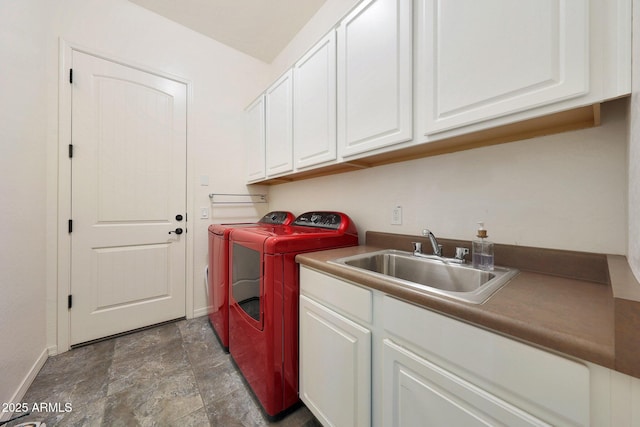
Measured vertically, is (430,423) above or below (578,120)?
below

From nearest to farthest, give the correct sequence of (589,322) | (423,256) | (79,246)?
(589,322) → (423,256) → (79,246)

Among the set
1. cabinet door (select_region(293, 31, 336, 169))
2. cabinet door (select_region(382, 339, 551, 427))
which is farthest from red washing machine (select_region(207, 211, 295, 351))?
cabinet door (select_region(382, 339, 551, 427))

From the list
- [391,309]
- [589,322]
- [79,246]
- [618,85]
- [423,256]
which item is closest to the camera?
[589,322]

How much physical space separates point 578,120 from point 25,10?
300 centimetres

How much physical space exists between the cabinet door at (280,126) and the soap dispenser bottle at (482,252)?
1322mm

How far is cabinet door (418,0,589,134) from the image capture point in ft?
2.19

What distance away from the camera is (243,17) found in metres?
2.15

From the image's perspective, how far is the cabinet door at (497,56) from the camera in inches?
26.2

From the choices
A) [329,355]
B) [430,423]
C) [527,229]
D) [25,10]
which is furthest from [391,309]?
[25,10]

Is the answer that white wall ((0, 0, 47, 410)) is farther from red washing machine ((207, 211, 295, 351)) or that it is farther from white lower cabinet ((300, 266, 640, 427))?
white lower cabinet ((300, 266, 640, 427))

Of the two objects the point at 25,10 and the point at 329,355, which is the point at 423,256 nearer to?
the point at 329,355

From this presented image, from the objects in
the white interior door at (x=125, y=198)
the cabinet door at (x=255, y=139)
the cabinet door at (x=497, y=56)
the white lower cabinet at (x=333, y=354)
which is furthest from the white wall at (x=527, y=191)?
the white interior door at (x=125, y=198)

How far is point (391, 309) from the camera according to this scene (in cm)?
80

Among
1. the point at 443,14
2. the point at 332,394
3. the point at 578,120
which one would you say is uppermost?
the point at 443,14
